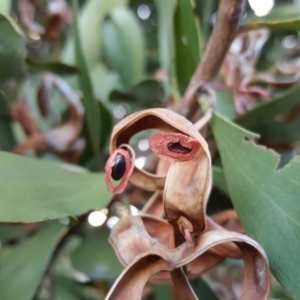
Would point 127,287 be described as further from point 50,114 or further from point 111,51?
point 111,51

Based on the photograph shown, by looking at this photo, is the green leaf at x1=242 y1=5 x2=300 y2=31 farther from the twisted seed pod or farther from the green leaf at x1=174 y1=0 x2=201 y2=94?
the twisted seed pod

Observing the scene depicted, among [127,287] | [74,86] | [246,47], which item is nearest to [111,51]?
[74,86]

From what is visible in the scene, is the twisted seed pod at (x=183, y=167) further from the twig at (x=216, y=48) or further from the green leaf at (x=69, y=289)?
the green leaf at (x=69, y=289)

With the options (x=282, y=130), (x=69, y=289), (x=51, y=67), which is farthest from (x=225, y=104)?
(x=69, y=289)

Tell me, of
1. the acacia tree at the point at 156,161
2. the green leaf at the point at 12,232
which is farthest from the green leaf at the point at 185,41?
the green leaf at the point at 12,232

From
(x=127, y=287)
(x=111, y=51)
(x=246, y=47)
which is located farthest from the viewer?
(x=111, y=51)

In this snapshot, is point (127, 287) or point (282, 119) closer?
point (127, 287)
